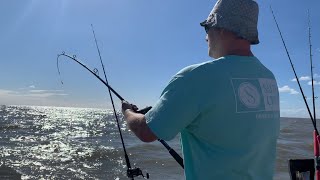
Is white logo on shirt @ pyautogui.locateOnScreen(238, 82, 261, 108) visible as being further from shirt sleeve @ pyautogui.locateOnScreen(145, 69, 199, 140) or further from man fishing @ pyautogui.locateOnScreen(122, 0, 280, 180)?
shirt sleeve @ pyautogui.locateOnScreen(145, 69, 199, 140)

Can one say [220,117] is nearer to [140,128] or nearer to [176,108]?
[176,108]

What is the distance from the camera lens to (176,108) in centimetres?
165

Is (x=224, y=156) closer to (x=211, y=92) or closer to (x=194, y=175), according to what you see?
(x=194, y=175)

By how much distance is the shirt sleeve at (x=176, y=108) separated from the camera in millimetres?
1653

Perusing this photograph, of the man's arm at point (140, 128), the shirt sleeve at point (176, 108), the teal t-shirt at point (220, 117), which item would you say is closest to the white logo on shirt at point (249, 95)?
the teal t-shirt at point (220, 117)

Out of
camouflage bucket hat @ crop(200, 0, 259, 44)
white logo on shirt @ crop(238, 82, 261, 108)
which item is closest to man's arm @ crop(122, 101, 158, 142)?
white logo on shirt @ crop(238, 82, 261, 108)

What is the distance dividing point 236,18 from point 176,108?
559mm

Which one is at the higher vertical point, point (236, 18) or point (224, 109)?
point (236, 18)

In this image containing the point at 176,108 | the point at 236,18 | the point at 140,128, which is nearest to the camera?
the point at 176,108

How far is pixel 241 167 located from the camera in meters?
1.78

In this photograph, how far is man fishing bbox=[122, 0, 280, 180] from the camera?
167cm

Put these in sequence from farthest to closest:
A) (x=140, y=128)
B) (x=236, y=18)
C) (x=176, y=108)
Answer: (x=236, y=18) → (x=140, y=128) → (x=176, y=108)

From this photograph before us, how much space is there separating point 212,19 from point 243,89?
383 millimetres

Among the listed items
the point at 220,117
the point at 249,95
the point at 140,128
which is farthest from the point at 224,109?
the point at 140,128
